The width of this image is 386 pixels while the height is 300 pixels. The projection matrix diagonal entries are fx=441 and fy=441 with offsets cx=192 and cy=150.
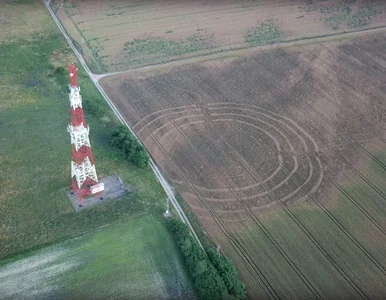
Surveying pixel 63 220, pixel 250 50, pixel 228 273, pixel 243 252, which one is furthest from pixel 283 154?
pixel 63 220

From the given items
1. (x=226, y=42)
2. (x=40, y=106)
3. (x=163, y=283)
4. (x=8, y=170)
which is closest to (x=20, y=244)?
(x=8, y=170)

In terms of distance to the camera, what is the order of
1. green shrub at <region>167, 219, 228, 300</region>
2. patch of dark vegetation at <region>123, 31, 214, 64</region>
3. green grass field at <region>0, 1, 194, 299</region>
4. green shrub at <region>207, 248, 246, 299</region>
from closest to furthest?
1. green shrub at <region>167, 219, 228, 300</region>
2. green shrub at <region>207, 248, 246, 299</region>
3. green grass field at <region>0, 1, 194, 299</region>
4. patch of dark vegetation at <region>123, 31, 214, 64</region>

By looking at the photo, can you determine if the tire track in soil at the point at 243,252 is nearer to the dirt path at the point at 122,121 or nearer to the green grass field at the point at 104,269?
the dirt path at the point at 122,121

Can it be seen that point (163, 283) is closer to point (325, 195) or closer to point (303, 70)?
point (325, 195)

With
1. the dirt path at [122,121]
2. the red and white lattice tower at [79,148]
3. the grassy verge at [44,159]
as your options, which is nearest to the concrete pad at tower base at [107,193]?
the red and white lattice tower at [79,148]

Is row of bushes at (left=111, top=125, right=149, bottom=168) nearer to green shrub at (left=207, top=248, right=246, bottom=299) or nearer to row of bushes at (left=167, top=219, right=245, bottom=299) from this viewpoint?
row of bushes at (left=167, top=219, right=245, bottom=299)

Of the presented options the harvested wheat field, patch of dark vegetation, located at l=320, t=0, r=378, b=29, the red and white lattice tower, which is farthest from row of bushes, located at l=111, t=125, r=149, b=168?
patch of dark vegetation, located at l=320, t=0, r=378, b=29

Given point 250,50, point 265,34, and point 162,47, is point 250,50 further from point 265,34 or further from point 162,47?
point 162,47
